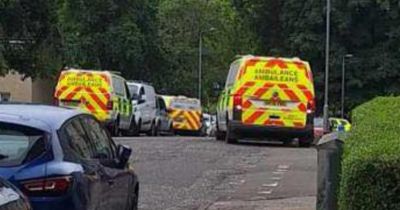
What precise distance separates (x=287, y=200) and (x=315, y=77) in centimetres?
4038

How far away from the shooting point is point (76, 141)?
8711 millimetres

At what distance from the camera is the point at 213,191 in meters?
14.3

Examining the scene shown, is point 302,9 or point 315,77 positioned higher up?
point 302,9

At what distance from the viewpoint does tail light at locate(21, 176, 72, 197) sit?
7906 millimetres

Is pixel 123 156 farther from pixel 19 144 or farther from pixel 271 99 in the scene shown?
pixel 271 99

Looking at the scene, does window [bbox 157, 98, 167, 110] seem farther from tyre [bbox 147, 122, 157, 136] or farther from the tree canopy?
the tree canopy

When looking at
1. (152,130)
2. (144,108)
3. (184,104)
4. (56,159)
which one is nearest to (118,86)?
(144,108)

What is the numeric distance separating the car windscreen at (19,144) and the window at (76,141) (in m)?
0.24

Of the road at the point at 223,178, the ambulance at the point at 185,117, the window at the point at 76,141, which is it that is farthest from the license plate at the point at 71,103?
the window at the point at 76,141

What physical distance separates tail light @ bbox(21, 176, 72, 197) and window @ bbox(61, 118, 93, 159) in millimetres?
378

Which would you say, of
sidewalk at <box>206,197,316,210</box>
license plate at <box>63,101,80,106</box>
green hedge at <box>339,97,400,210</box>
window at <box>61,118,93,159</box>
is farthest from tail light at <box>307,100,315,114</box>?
green hedge at <box>339,97,400,210</box>

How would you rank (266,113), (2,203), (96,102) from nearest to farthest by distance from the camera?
(2,203)
(266,113)
(96,102)

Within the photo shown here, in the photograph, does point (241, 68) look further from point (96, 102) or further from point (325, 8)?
point (325, 8)

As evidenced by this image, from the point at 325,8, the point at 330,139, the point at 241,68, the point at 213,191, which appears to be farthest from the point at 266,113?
the point at 325,8
